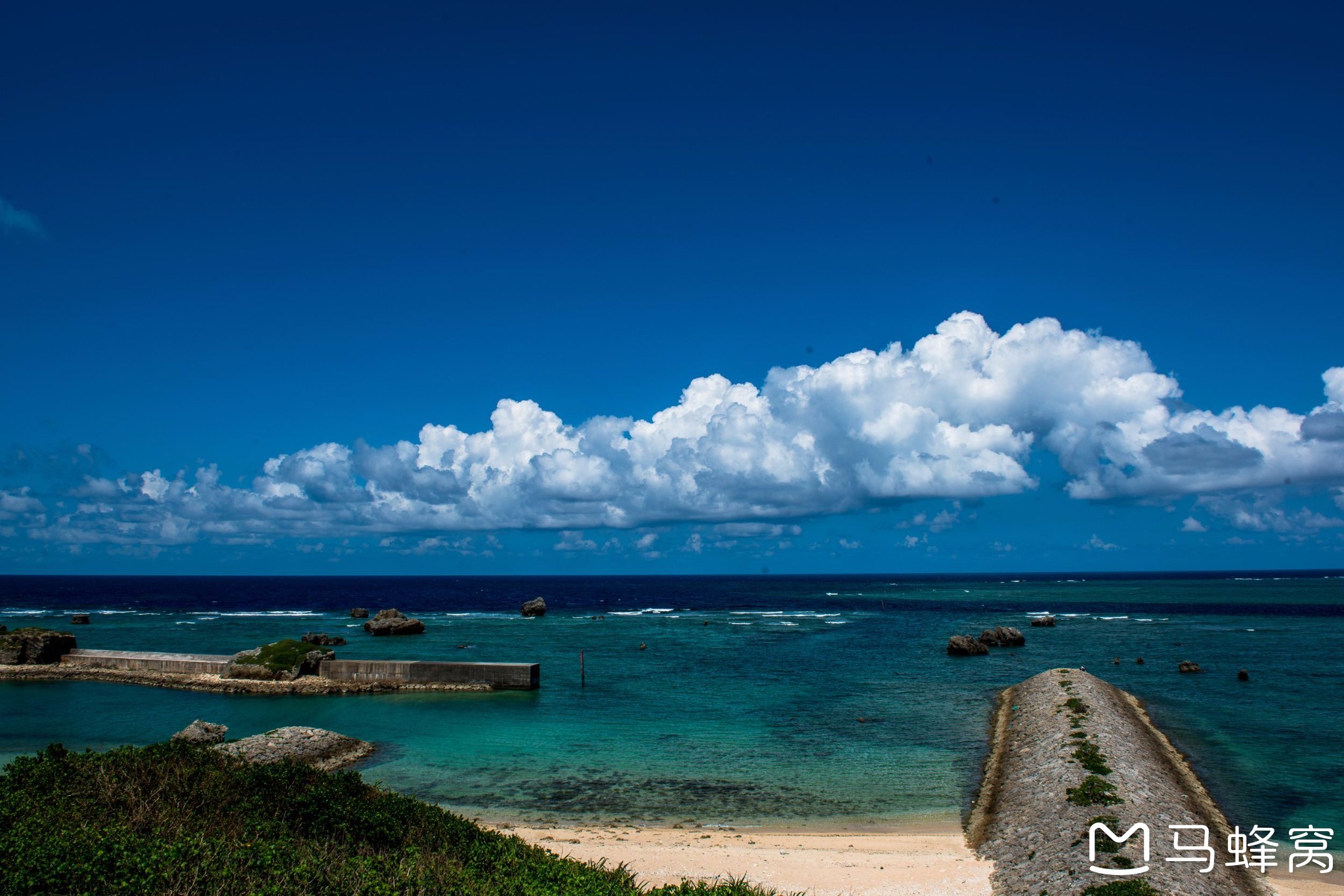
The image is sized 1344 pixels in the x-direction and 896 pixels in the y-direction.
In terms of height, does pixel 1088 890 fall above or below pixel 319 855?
below

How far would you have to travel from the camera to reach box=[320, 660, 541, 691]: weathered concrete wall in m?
48.6

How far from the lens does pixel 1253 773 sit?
95.1 feet

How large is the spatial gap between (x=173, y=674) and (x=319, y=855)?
158 feet

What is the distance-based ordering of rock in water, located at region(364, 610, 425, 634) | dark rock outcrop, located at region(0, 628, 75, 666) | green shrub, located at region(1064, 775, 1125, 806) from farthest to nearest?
rock in water, located at region(364, 610, 425, 634) < dark rock outcrop, located at region(0, 628, 75, 666) < green shrub, located at region(1064, 775, 1125, 806)

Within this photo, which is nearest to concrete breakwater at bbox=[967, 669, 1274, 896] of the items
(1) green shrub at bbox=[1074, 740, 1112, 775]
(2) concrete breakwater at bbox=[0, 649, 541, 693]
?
(1) green shrub at bbox=[1074, 740, 1112, 775]

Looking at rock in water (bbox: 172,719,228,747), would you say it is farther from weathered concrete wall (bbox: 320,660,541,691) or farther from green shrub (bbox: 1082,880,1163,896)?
green shrub (bbox: 1082,880,1163,896)

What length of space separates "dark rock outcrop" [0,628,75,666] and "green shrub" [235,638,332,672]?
56.7 feet

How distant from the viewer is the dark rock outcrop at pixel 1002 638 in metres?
70.8

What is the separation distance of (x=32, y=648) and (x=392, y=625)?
30439 millimetres

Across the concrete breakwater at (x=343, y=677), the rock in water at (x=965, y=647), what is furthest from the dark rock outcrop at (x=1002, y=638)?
the concrete breakwater at (x=343, y=677)

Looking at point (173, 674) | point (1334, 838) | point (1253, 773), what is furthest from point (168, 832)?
point (173, 674)

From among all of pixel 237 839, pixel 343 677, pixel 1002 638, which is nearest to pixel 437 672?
pixel 343 677

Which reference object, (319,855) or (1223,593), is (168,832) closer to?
(319,855)

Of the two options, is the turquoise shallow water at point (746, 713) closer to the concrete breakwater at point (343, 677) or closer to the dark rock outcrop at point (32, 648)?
the concrete breakwater at point (343, 677)
